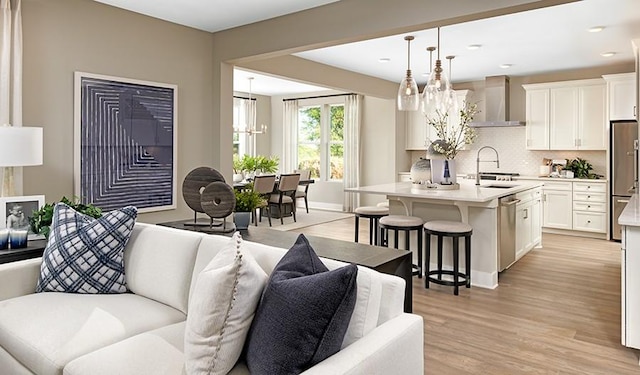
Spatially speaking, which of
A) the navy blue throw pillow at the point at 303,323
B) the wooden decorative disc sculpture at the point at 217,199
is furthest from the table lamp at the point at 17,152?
the navy blue throw pillow at the point at 303,323

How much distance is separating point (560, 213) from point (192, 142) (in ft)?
18.8

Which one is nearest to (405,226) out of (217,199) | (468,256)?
(468,256)

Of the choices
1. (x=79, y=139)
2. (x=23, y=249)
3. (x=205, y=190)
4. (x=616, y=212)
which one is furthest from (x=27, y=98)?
(x=616, y=212)

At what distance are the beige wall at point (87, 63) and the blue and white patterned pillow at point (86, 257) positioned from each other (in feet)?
4.78

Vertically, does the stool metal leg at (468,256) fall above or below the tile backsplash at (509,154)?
below

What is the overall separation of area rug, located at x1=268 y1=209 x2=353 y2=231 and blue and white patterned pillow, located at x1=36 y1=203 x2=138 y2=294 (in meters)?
4.71

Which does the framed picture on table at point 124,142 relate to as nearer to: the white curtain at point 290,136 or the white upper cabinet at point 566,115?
the white upper cabinet at point 566,115

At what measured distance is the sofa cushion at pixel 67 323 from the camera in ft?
5.84

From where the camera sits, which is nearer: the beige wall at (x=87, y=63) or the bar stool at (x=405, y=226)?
the beige wall at (x=87, y=63)

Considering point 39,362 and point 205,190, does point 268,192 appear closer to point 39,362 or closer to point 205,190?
point 205,190

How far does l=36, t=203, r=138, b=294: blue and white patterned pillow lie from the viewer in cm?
234

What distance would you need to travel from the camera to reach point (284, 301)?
1.40m

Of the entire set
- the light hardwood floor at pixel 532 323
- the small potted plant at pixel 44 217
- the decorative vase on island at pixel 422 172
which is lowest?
the light hardwood floor at pixel 532 323

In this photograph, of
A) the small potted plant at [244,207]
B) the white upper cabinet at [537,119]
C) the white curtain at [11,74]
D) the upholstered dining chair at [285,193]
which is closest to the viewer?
the small potted plant at [244,207]
